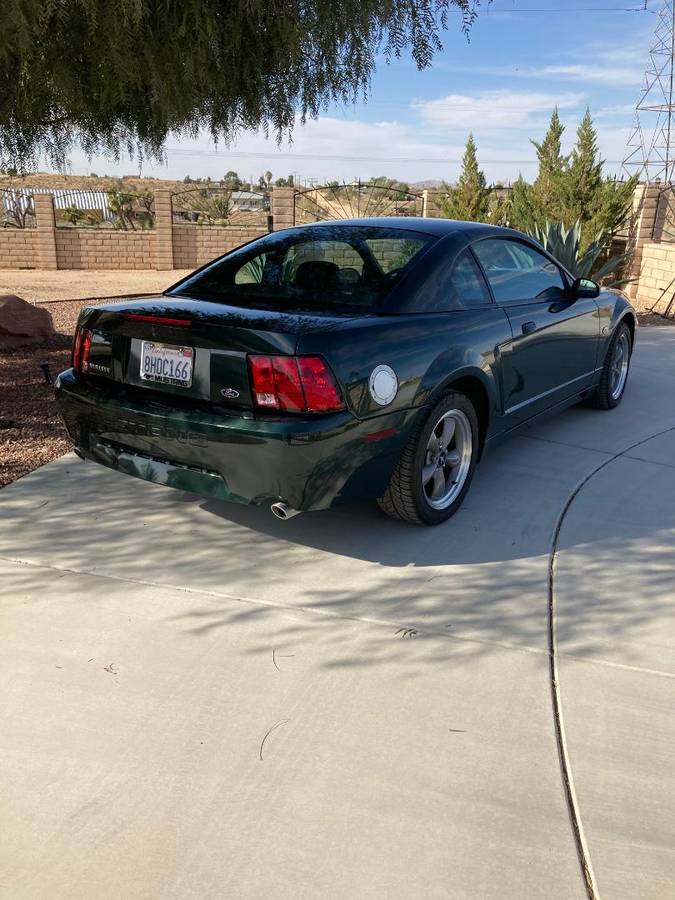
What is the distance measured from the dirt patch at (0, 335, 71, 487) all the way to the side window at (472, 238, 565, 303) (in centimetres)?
296

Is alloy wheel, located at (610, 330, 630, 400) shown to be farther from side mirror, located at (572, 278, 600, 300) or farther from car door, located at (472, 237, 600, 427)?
side mirror, located at (572, 278, 600, 300)

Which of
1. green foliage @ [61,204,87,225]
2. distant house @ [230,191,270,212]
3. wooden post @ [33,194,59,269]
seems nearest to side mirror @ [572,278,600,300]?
wooden post @ [33,194,59,269]

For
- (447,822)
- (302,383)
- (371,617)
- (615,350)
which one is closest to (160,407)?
(302,383)

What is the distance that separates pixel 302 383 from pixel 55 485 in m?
2.03

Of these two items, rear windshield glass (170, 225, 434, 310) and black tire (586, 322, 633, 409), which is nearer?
rear windshield glass (170, 225, 434, 310)

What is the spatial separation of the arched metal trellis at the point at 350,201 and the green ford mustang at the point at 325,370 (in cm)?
1754

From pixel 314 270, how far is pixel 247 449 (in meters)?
1.31

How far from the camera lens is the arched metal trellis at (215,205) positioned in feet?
78.4

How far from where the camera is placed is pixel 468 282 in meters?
4.51

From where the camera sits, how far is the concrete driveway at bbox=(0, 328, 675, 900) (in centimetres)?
220

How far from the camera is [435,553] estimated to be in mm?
4000

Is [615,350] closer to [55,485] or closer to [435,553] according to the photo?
[435,553]

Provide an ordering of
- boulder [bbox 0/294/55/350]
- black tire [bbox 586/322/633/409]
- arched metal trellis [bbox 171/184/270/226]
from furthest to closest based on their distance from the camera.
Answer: arched metal trellis [bbox 171/184/270/226] < boulder [bbox 0/294/55/350] < black tire [bbox 586/322/633/409]

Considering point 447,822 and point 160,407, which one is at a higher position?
point 160,407
